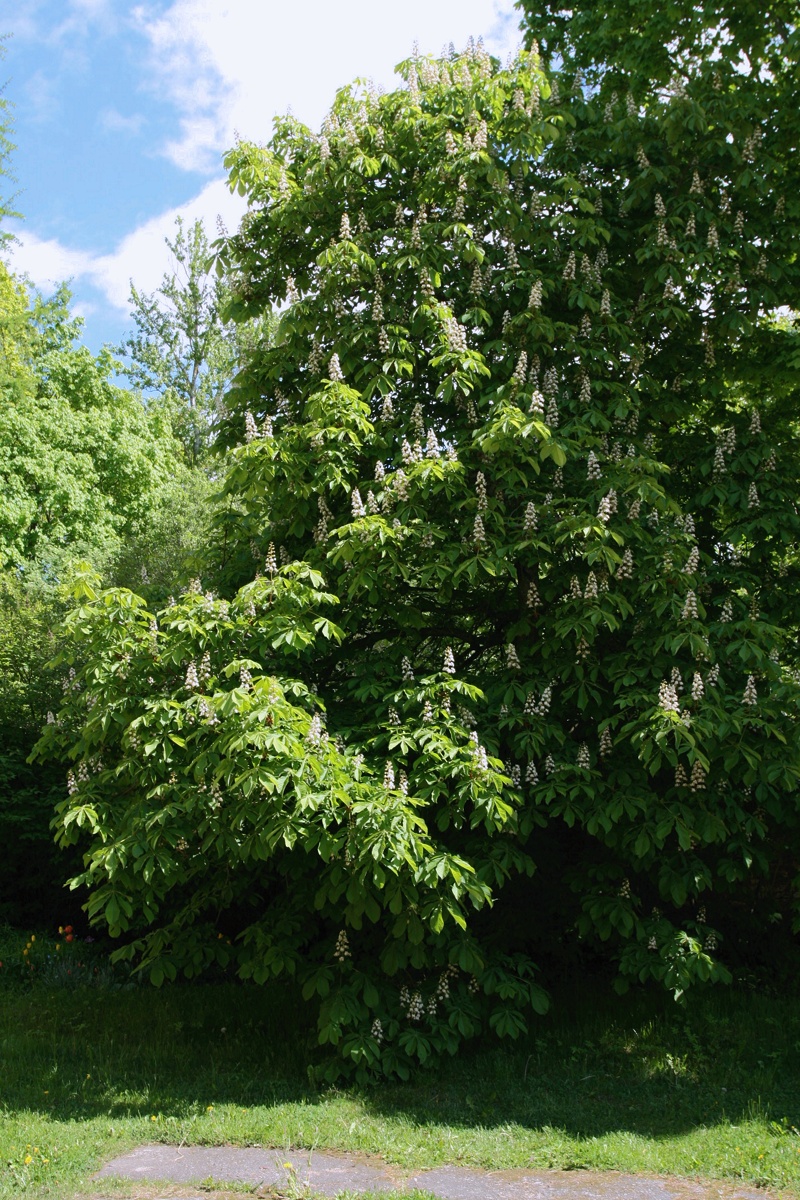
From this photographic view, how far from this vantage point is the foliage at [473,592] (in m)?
6.29

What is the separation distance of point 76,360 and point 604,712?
22.4 m

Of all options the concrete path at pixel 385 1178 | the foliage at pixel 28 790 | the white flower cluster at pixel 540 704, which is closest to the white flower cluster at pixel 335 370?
the white flower cluster at pixel 540 704

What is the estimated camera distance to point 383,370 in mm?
7242

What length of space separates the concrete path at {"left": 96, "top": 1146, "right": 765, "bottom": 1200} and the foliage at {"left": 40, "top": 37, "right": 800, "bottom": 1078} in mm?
1009

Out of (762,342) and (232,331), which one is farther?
(232,331)

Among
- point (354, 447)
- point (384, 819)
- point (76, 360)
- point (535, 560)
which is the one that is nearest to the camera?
point (384, 819)

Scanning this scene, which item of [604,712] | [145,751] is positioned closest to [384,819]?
[145,751]

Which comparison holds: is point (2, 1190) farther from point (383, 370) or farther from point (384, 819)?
point (383, 370)

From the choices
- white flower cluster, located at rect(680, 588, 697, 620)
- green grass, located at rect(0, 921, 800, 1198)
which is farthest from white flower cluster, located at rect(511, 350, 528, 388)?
green grass, located at rect(0, 921, 800, 1198)

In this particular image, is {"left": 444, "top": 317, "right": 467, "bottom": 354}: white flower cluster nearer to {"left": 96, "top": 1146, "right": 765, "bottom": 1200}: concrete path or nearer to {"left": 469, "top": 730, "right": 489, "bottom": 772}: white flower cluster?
{"left": 469, "top": 730, "right": 489, "bottom": 772}: white flower cluster

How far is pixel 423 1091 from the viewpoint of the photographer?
645 centimetres

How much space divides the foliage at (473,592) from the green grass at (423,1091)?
1.40 ft

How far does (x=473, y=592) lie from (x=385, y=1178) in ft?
13.4

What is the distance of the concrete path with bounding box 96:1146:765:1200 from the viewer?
5.11m
